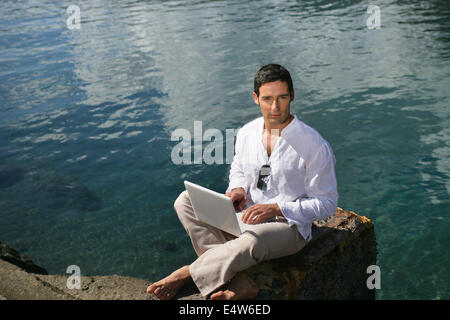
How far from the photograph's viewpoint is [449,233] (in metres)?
6.81

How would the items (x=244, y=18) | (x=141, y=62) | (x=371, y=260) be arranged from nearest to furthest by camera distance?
1. (x=371, y=260)
2. (x=141, y=62)
3. (x=244, y=18)

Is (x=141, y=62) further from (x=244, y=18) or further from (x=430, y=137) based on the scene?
(x=430, y=137)

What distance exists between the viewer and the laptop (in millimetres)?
3232

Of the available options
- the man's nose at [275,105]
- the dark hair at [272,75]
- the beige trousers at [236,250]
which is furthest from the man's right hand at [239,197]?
the dark hair at [272,75]

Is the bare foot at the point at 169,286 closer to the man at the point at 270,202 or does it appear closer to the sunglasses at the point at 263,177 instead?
the man at the point at 270,202

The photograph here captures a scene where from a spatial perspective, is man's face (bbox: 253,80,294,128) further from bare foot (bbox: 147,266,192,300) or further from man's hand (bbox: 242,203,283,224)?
bare foot (bbox: 147,266,192,300)

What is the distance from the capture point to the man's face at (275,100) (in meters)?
3.40

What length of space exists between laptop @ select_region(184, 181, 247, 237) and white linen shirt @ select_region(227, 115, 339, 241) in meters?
0.39

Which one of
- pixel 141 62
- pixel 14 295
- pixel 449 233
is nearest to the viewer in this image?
pixel 14 295

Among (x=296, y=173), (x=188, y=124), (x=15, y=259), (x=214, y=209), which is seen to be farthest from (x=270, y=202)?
(x=188, y=124)

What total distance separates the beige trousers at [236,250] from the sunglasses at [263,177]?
355 millimetres
